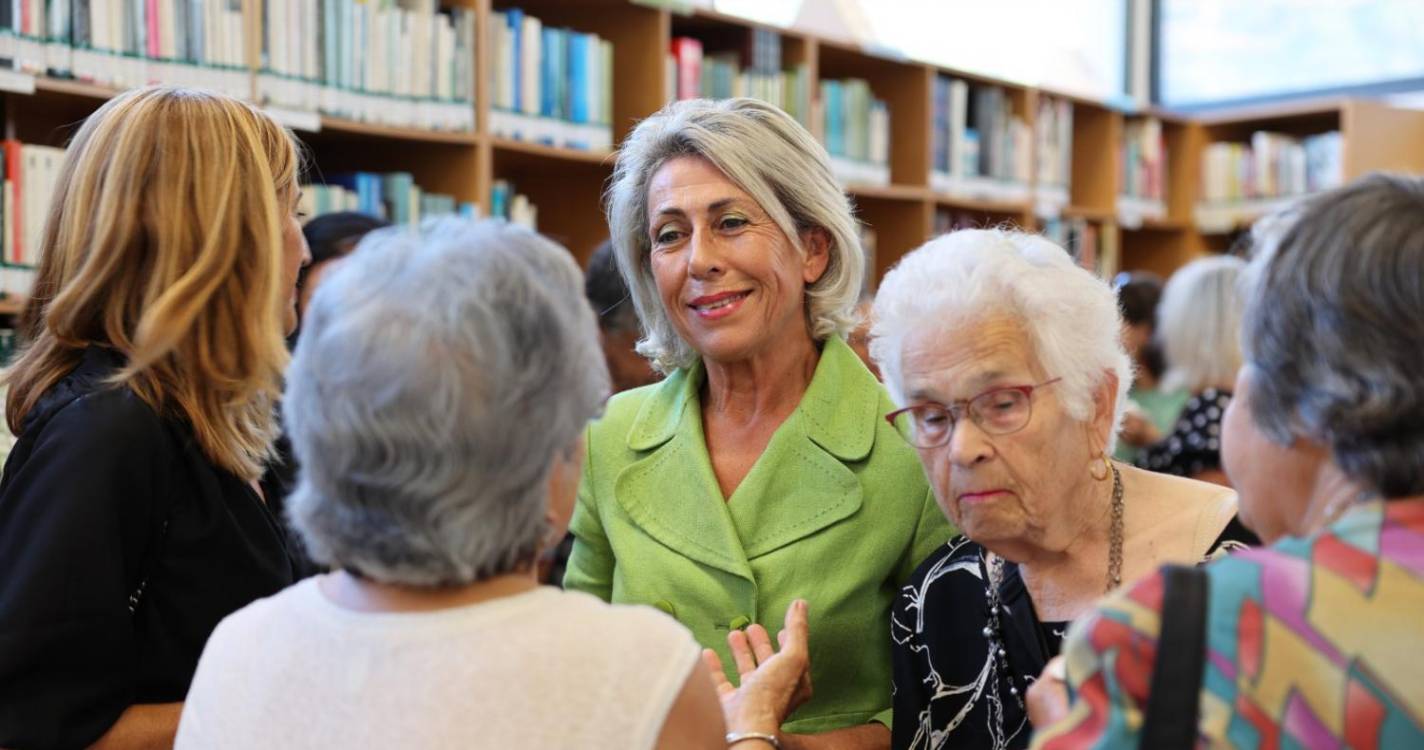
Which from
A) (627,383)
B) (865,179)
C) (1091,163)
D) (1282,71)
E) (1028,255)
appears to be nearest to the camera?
(1028,255)

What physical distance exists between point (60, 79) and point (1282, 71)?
21.7 ft

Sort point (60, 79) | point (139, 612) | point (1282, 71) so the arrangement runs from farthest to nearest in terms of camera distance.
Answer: point (1282, 71), point (60, 79), point (139, 612)

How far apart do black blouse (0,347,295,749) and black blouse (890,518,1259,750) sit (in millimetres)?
898

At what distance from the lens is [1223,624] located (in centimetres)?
112

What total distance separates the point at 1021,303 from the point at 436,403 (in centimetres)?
87

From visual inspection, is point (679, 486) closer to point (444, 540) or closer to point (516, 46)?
point (444, 540)

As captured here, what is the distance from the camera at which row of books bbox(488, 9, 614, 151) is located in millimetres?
4266

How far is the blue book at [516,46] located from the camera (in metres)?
4.30

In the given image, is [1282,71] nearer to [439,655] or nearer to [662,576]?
[662,576]

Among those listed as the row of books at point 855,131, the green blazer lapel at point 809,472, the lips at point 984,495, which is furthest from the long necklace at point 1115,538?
the row of books at point 855,131

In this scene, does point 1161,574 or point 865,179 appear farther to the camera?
point 865,179

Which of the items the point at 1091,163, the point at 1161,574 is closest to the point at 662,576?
the point at 1161,574

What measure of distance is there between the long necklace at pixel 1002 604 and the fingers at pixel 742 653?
1.07 ft

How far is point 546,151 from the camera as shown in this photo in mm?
4344
